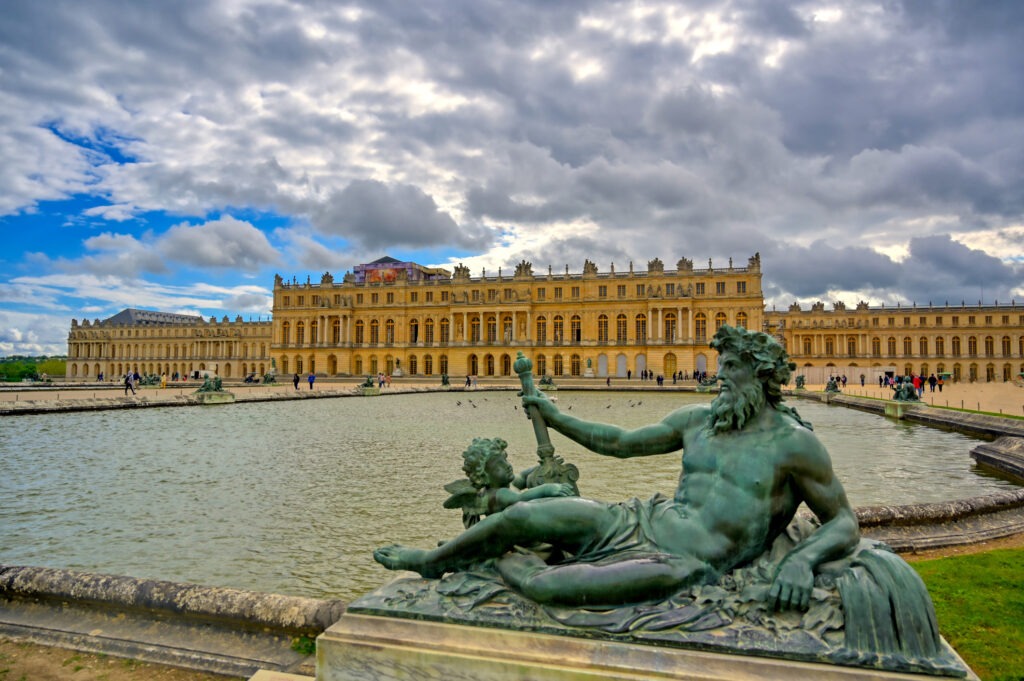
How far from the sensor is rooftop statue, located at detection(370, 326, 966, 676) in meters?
2.24

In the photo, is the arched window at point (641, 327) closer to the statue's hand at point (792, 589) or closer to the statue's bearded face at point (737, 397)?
the statue's bearded face at point (737, 397)

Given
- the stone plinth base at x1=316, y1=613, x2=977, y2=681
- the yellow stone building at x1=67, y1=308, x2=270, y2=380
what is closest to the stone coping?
the stone plinth base at x1=316, y1=613, x2=977, y2=681

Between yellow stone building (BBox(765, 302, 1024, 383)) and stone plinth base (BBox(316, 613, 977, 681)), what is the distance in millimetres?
73730

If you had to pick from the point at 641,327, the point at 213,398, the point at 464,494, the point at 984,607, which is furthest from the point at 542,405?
the point at 641,327

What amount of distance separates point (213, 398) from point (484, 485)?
1070 inches

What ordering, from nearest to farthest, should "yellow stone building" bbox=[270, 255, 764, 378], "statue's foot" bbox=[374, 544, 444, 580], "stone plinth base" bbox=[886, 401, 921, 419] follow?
"statue's foot" bbox=[374, 544, 444, 580] < "stone plinth base" bbox=[886, 401, 921, 419] < "yellow stone building" bbox=[270, 255, 764, 378]

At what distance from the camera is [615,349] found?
62.1 m

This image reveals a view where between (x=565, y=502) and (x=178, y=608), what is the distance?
8.59 feet

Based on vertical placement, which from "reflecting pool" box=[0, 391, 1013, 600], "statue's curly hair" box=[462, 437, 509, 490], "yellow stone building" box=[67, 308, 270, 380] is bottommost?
"reflecting pool" box=[0, 391, 1013, 600]

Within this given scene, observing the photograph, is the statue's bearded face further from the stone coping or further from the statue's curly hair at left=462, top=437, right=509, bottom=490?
the stone coping

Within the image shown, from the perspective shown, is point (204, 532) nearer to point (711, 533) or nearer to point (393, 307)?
point (711, 533)

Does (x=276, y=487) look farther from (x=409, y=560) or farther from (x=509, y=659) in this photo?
Result: (x=509, y=659)

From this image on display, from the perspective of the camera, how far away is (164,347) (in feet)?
306

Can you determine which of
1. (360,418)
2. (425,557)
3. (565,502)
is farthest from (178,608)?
(360,418)
